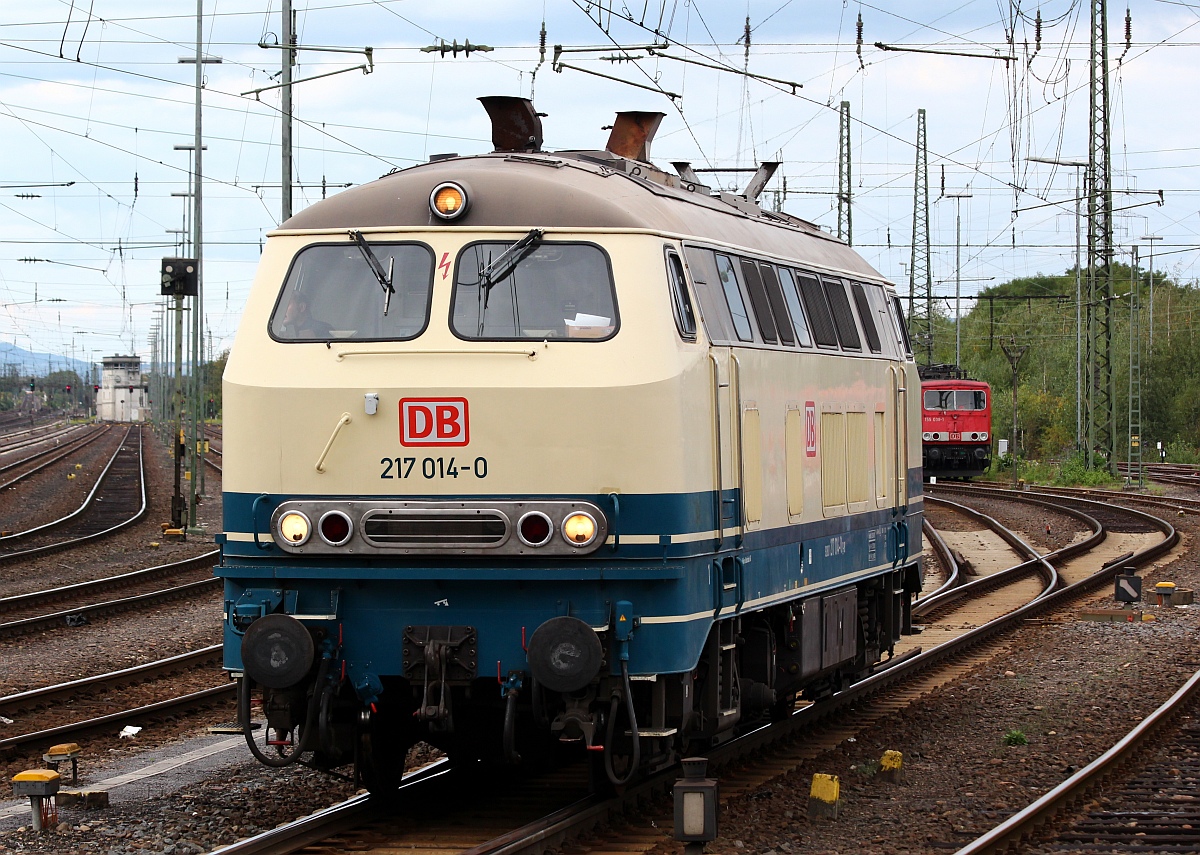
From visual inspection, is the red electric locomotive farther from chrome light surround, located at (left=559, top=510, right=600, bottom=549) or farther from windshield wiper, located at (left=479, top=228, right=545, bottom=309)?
chrome light surround, located at (left=559, top=510, right=600, bottom=549)

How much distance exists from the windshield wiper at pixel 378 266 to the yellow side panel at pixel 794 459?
2.84 meters

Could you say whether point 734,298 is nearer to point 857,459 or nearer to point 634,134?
point 634,134

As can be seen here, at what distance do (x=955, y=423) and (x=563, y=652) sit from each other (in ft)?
139

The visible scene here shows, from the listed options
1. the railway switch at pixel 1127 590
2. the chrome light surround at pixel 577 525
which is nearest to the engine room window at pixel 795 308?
the chrome light surround at pixel 577 525

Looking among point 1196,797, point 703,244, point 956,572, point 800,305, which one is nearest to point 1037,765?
point 1196,797

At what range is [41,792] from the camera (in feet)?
28.3

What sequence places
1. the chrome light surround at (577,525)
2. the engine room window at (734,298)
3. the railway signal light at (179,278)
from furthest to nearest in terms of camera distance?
the railway signal light at (179,278) → the engine room window at (734,298) → the chrome light surround at (577,525)

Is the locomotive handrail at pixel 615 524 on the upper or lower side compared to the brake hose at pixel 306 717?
upper

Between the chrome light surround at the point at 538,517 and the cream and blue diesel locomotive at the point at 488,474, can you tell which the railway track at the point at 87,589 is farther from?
the chrome light surround at the point at 538,517

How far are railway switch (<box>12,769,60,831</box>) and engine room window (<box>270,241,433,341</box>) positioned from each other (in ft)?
8.81

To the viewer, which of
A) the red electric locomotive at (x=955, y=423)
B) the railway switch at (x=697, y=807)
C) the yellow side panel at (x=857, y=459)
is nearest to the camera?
the railway switch at (x=697, y=807)

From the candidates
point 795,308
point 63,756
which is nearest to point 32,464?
point 63,756

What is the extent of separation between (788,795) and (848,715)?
3191 mm

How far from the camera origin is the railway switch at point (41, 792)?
8625 mm
